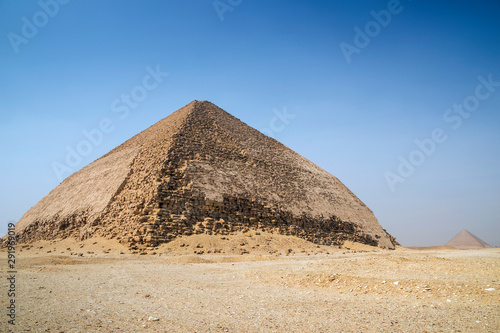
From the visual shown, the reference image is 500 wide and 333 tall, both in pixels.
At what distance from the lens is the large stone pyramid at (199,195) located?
22875 millimetres

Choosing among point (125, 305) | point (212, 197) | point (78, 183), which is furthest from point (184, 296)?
point (78, 183)

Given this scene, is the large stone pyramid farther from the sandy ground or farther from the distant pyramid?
the distant pyramid

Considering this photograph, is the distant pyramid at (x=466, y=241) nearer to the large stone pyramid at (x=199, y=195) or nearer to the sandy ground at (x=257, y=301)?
the large stone pyramid at (x=199, y=195)

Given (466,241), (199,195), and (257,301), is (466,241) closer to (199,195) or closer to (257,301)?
(199,195)

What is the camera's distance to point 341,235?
30469mm

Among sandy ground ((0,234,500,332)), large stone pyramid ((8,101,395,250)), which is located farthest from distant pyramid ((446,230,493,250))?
sandy ground ((0,234,500,332))

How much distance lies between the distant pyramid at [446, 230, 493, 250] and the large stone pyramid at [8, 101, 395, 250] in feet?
103

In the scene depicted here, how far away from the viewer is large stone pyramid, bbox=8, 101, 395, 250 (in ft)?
75.0

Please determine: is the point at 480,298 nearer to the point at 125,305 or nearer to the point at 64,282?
the point at 125,305

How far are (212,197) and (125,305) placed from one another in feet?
60.9

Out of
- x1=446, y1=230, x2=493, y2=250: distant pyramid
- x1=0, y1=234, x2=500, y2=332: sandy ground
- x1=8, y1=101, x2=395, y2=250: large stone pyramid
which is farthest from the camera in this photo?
x1=446, y1=230, x2=493, y2=250: distant pyramid

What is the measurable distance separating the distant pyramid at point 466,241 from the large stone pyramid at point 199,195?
31344 millimetres

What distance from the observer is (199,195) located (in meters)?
24.2

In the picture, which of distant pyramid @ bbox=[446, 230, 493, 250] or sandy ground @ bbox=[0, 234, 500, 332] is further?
distant pyramid @ bbox=[446, 230, 493, 250]
